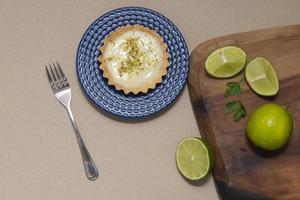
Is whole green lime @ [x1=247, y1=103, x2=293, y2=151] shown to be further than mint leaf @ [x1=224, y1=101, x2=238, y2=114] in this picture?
No

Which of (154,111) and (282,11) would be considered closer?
(154,111)

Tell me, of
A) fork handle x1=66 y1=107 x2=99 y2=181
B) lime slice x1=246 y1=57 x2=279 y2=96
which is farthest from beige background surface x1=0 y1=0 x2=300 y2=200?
lime slice x1=246 y1=57 x2=279 y2=96

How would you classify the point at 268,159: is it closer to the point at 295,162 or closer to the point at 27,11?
the point at 295,162

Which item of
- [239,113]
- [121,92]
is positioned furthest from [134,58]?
[239,113]

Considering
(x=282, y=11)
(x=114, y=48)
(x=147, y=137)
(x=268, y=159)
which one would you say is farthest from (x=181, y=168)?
(x=282, y=11)

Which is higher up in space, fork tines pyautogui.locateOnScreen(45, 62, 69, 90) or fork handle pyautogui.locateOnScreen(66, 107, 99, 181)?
fork tines pyautogui.locateOnScreen(45, 62, 69, 90)

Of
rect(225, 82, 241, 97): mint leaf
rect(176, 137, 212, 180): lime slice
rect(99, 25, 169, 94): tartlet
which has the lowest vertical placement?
rect(176, 137, 212, 180): lime slice

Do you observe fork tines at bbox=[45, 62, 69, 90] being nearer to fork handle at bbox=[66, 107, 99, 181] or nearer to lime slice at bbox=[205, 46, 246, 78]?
fork handle at bbox=[66, 107, 99, 181]
